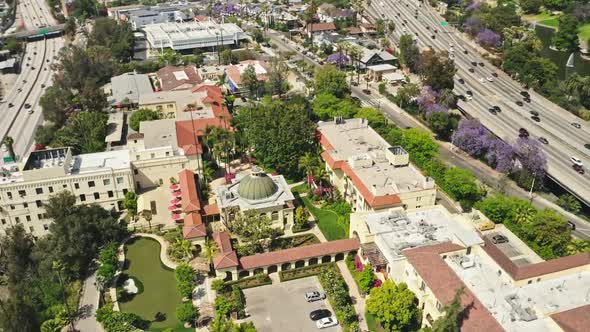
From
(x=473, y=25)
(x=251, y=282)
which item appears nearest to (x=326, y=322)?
(x=251, y=282)

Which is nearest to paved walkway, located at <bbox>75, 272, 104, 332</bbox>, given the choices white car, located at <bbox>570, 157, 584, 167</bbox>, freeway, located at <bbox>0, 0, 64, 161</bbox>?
freeway, located at <bbox>0, 0, 64, 161</bbox>

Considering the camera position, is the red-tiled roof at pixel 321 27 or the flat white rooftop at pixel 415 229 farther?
the red-tiled roof at pixel 321 27

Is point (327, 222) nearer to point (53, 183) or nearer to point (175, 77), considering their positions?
point (53, 183)

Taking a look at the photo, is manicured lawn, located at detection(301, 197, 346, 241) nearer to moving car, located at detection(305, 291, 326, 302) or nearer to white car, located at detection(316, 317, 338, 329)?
moving car, located at detection(305, 291, 326, 302)

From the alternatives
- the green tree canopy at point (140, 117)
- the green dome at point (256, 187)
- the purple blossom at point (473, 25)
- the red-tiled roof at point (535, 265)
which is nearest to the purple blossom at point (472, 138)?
the red-tiled roof at point (535, 265)

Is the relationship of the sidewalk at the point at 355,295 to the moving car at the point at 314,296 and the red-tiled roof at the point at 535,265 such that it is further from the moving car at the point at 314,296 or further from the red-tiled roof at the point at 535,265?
the red-tiled roof at the point at 535,265

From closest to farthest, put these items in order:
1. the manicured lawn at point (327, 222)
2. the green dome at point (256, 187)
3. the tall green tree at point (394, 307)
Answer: the tall green tree at point (394, 307) < the manicured lawn at point (327, 222) < the green dome at point (256, 187)
